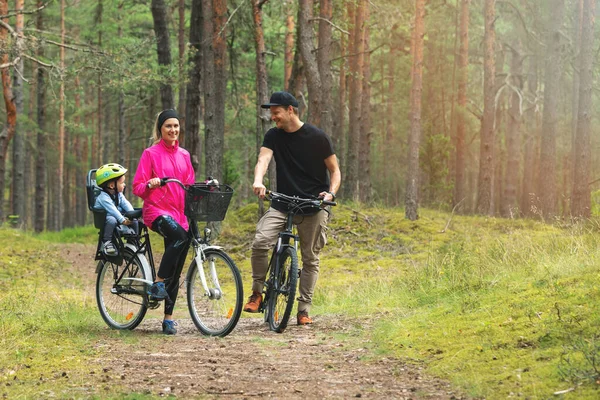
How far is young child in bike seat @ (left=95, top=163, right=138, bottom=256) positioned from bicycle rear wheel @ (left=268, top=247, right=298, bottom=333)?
160cm

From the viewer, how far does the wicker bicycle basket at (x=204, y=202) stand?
24.2 ft

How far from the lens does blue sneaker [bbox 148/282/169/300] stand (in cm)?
779

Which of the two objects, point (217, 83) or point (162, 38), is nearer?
point (217, 83)

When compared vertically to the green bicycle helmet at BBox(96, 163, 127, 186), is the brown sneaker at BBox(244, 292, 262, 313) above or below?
below

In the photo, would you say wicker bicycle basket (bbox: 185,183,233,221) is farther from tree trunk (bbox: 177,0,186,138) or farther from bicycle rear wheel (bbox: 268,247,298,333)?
tree trunk (bbox: 177,0,186,138)

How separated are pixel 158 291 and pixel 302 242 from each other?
1592mm

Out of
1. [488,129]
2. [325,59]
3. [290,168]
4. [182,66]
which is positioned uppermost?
[325,59]

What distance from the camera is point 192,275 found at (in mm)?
7785

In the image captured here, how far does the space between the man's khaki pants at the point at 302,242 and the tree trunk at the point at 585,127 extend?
14.1 metres

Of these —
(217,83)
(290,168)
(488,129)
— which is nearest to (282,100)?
Result: (290,168)

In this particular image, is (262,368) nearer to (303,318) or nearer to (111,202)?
(303,318)

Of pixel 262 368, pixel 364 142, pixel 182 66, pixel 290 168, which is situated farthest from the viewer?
pixel 364 142

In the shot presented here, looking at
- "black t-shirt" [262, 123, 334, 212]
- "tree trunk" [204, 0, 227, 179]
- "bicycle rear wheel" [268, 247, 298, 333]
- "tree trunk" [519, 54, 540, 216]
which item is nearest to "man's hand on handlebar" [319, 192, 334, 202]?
"black t-shirt" [262, 123, 334, 212]

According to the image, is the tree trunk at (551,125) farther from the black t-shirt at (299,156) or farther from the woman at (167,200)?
the woman at (167,200)
